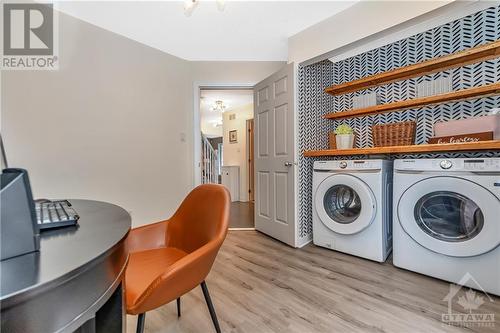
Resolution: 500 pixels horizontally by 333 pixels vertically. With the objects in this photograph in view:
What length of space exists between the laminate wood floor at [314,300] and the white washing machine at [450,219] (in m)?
0.15

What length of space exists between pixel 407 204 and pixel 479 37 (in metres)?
1.61

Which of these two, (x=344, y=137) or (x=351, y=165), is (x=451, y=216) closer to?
(x=351, y=165)

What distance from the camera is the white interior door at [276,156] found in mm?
2500

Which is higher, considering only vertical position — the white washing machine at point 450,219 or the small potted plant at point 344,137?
the small potted plant at point 344,137

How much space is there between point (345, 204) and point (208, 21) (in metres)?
A: 2.36

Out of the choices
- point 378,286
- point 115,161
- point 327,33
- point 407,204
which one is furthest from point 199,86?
point 378,286

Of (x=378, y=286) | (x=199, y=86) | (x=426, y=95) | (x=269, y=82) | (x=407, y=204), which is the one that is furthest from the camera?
(x=199, y=86)

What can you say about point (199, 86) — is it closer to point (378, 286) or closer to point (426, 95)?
point (426, 95)

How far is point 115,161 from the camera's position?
98.4 inches

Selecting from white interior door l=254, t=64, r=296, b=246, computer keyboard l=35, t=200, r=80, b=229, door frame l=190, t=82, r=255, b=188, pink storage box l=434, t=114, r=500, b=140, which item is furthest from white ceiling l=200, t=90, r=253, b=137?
computer keyboard l=35, t=200, r=80, b=229

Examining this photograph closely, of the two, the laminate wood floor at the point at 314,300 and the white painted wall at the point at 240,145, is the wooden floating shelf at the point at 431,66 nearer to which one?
the laminate wood floor at the point at 314,300

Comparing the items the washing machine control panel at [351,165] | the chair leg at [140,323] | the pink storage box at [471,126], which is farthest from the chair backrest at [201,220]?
the pink storage box at [471,126]

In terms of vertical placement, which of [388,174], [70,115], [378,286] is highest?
[70,115]

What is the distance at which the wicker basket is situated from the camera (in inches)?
84.7
